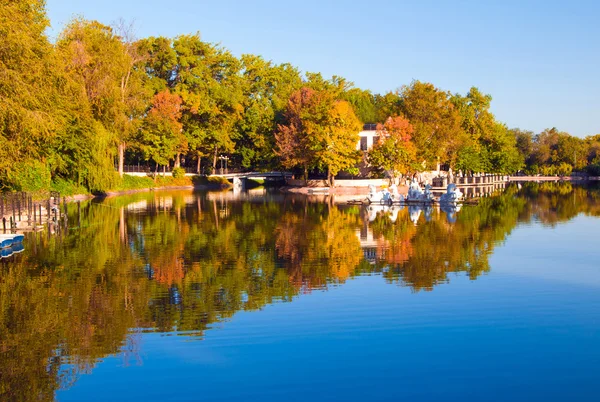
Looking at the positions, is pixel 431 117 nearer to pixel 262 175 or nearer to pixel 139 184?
pixel 262 175

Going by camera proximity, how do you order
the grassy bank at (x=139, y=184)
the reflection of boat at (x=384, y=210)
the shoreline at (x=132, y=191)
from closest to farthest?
1. the reflection of boat at (x=384, y=210)
2. the grassy bank at (x=139, y=184)
3. the shoreline at (x=132, y=191)

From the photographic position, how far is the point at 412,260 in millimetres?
20609

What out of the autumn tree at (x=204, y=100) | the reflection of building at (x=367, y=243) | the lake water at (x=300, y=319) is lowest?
the lake water at (x=300, y=319)

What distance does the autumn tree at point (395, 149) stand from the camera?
225ft

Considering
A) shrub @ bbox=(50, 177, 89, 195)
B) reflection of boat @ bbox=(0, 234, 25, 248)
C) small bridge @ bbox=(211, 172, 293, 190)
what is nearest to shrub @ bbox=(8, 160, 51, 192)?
shrub @ bbox=(50, 177, 89, 195)

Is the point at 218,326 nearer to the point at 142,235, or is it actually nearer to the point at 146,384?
the point at 146,384

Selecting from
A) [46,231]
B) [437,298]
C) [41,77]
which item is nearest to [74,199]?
[46,231]

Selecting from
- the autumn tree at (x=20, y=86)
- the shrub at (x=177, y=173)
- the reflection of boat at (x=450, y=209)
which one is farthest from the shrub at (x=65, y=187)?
the shrub at (x=177, y=173)

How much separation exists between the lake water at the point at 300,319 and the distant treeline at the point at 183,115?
→ 21.5ft

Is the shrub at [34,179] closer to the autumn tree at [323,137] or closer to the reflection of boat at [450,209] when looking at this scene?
the reflection of boat at [450,209]

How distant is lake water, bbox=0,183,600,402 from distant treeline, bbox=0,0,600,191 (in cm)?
656

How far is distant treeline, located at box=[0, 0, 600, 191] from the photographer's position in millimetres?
25625

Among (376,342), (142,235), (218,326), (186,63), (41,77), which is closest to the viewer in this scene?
(376,342)

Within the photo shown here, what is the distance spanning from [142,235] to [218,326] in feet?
51.9
